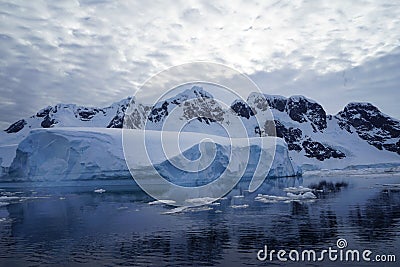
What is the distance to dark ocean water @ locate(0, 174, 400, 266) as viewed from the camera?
1233 cm

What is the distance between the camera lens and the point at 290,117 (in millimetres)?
140000

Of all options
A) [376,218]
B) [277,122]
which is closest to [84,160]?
[376,218]

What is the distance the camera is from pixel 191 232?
51.4 feet

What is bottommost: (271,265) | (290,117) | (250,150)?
(271,265)

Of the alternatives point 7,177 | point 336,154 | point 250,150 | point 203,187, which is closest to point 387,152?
point 336,154

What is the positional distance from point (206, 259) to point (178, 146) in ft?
125

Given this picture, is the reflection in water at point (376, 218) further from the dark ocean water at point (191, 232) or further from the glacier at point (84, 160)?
the glacier at point (84, 160)

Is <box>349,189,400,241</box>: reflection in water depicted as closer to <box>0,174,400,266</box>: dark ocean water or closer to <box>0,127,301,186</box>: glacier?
<box>0,174,400,266</box>: dark ocean water

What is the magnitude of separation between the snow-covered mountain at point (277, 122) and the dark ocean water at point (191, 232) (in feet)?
267

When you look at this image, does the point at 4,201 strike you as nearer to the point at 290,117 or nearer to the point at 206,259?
the point at 206,259

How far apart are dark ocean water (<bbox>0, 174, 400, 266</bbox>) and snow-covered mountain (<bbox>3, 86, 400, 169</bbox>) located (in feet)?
267

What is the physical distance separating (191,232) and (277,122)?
120219 millimetres

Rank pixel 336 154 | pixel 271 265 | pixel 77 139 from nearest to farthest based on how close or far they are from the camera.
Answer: pixel 271 265 < pixel 77 139 < pixel 336 154

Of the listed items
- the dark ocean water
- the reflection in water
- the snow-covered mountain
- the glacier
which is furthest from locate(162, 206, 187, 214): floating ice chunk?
the snow-covered mountain
